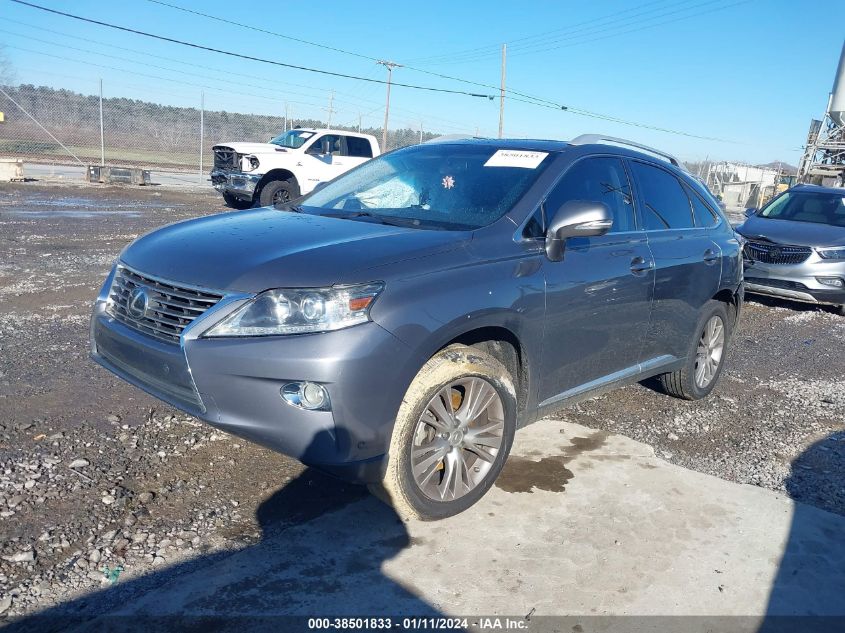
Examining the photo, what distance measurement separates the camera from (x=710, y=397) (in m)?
5.47

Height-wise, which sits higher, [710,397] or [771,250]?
[771,250]

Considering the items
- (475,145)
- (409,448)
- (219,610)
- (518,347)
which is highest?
(475,145)

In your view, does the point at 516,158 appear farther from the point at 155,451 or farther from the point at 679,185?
the point at 155,451

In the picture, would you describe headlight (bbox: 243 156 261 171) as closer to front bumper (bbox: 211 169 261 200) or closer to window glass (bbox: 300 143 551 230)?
front bumper (bbox: 211 169 261 200)

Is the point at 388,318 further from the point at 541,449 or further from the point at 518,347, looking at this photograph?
the point at 541,449

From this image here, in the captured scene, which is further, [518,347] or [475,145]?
[475,145]

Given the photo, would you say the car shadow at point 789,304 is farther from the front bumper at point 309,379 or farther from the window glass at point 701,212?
the front bumper at point 309,379

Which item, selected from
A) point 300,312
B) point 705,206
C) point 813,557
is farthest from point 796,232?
point 300,312

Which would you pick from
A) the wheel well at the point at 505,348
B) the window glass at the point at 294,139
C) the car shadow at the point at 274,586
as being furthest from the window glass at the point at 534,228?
the window glass at the point at 294,139

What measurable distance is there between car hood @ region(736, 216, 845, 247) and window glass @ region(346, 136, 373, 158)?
9.51 m

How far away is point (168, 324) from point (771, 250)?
8.41 metres

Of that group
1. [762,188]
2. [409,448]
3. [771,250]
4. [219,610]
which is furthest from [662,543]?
[762,188]

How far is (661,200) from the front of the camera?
4.69 metres

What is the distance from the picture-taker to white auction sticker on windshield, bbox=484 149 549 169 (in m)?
3.91
